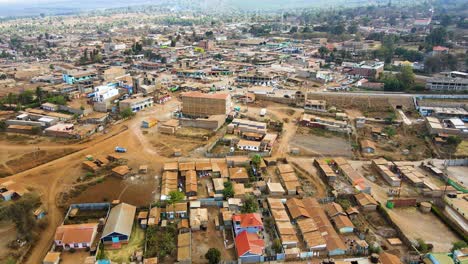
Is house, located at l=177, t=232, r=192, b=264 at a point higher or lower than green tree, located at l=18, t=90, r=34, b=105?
lower

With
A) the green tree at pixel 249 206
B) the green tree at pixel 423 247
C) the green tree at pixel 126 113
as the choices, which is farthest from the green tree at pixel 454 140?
the green tree at pixel 126 113

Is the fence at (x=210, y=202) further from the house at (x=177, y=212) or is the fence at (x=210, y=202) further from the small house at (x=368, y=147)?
the small house at (x=368, y=147)

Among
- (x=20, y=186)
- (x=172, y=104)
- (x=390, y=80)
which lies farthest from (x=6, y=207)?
(x=390, y=80)

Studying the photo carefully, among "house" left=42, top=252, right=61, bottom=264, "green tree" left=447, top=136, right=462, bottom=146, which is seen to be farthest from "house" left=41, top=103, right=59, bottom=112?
"green tree" left=447, top=136, right=462, bottom=146

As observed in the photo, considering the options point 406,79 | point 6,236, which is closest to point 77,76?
point 6,236

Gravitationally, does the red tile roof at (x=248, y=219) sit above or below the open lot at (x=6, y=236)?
above

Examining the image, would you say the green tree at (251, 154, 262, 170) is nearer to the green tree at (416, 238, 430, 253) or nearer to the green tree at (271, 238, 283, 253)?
the green tree at (271, 238, 283, 253)
